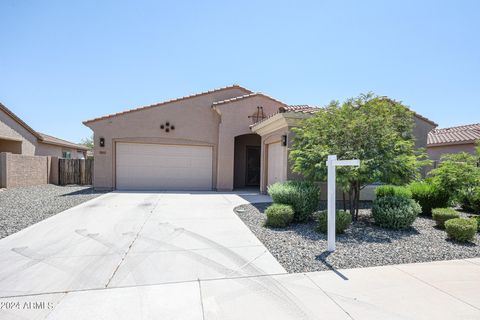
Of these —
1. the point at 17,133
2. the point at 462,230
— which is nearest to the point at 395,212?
the point at 462,230

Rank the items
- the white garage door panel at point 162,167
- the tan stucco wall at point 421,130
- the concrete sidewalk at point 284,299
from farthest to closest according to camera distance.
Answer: the white garage door panel at point 162,167
the tan stucco wall at point 421,130
the concrete sidewalk at point 284,299

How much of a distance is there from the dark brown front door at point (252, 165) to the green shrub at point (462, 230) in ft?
37.3

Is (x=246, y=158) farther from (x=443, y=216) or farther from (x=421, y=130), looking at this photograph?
(x=443, y=216)

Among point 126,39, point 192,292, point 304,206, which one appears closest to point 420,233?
point 304,206

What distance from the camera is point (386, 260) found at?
452cm

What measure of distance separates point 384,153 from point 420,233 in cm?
217

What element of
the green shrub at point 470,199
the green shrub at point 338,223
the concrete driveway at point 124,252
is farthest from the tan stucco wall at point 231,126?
the green shrub at point 470,199

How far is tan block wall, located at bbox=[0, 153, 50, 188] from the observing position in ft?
42.7

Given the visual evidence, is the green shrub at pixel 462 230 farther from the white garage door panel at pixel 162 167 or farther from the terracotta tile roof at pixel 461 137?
the terracotta tile roof at pixel 461 137

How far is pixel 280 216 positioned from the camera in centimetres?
630

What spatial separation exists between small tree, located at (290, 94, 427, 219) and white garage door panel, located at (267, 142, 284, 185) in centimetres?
328

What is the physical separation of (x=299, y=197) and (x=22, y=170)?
15.9 m

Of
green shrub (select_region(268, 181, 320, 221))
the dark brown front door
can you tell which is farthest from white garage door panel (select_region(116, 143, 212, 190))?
green shrub (select_region(268, 181, 320, 221))

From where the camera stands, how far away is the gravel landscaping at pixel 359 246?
4402 millimetres
